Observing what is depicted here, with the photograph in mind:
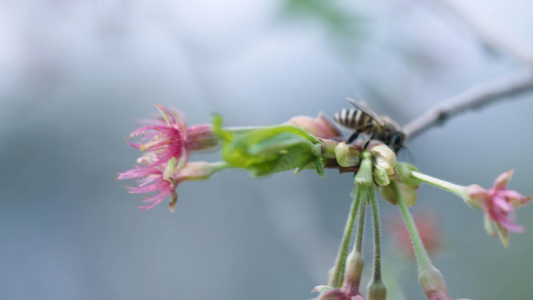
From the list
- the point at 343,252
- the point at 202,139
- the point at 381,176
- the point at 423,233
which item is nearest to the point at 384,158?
the point at 381,176

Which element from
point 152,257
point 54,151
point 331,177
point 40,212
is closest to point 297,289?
point 331,177

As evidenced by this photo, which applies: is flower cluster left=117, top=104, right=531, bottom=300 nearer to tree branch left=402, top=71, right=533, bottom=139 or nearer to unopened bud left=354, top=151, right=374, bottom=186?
unopened bud left=354, top=151, right=374, bottom=186

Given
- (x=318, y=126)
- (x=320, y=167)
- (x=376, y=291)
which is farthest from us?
(x=318, y=126)

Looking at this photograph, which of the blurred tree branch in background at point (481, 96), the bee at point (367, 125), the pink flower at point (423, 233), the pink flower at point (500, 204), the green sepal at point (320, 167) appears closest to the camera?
the pink flower at point (500, 204)

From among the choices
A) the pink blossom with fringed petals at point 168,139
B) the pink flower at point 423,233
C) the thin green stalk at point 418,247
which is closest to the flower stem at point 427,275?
the thin green stalk at point 418,247

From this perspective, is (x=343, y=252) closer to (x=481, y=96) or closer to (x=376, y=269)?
(x=376, y=269)

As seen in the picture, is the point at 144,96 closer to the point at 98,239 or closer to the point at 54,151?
the point at 54,151

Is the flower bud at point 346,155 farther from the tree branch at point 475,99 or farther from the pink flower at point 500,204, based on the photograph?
the tree branch at point 475,99
